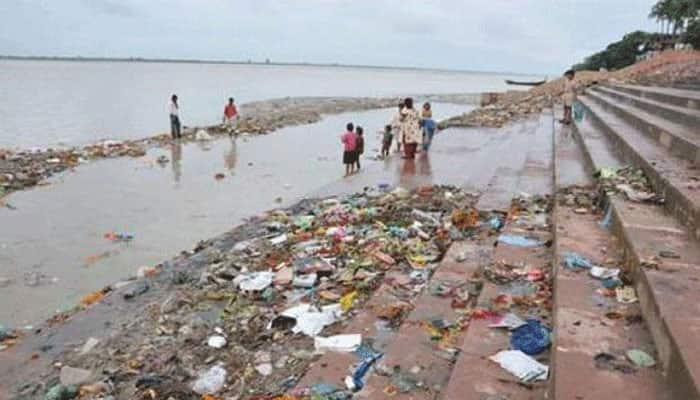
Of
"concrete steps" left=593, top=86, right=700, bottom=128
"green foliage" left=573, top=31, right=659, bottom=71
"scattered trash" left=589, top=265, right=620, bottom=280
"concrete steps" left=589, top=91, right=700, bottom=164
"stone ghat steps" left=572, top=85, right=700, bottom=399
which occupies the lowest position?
"scattered trash" left=589, top=265, right=620, bottom=280

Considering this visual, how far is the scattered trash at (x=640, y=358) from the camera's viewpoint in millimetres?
2693

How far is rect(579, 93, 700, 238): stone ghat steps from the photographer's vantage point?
4.11m

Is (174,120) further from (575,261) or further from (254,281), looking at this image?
(575,261)

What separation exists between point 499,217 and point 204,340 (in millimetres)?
3652

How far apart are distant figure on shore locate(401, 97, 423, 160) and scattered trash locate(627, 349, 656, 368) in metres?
9.83

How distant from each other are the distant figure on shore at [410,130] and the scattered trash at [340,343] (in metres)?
8.61

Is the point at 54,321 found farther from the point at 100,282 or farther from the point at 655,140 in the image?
the point at 655,140

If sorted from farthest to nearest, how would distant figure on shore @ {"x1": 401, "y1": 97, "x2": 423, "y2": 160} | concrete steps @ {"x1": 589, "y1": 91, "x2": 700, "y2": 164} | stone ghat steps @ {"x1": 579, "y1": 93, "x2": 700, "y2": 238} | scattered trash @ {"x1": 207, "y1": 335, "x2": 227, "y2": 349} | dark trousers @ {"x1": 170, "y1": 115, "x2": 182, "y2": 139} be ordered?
1. dark trousers @ {"x1": 170, "y1": 115, "x2": 182, "y2": 139}
2. distant figure on shore @ {"x1": 401, "y1": 97, "x2": 423, "y2": 160}
3. concrete steps @ {"x1": 589, "y1": 91, "x2": 700, "y2": 164}
4. scattered trash @ {"x1": 207, "y1": 335, "x2": 227, "y2": 349}
5. stone ghat steps @ {"x1": 579, "y1": 93, "x2": 700, "y2": 238}

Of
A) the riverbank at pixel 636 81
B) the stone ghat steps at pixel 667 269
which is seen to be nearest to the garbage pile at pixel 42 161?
the riverbank at pixel 636 81

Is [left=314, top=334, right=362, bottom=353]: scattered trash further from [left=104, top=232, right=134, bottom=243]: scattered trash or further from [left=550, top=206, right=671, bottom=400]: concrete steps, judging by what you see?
[left=104, top=232, right=134, bottom=243]: scattered trash

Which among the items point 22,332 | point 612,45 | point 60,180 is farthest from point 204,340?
point 612,45

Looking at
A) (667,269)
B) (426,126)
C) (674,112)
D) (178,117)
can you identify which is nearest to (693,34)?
(426,126)

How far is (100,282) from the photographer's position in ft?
22.5

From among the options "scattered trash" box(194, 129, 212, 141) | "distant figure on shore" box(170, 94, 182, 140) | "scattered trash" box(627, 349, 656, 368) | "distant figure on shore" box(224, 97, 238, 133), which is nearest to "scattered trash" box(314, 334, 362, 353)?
"scattered trash" box(627, 349, 656, 368)
